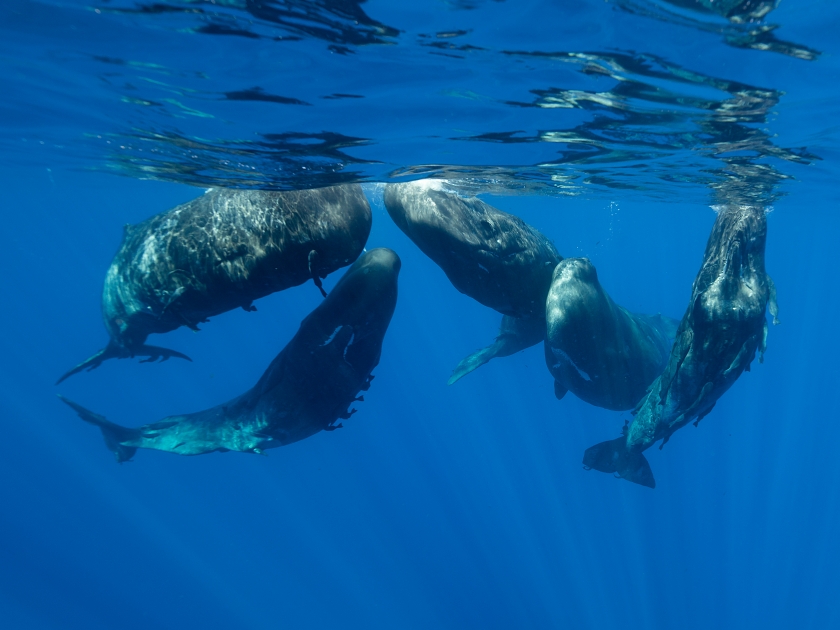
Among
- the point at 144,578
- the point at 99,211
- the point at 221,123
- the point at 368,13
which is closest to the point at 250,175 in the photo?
the point at 221,123

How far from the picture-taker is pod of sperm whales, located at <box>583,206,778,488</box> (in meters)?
7.65

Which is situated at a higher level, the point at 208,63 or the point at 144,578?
the point at 208,63

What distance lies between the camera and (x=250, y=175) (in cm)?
1300

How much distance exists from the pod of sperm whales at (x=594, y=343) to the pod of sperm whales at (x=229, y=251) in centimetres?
355

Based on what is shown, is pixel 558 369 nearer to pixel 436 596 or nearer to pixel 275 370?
pixel 275 370

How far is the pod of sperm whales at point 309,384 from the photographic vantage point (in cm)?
802

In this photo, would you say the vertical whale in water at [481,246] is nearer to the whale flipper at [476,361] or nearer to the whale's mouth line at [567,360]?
the whale's mouth line at [567,360]

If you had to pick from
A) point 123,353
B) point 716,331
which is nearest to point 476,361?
point 716,331

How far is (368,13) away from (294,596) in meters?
35.1

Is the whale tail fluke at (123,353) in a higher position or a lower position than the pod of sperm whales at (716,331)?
lower

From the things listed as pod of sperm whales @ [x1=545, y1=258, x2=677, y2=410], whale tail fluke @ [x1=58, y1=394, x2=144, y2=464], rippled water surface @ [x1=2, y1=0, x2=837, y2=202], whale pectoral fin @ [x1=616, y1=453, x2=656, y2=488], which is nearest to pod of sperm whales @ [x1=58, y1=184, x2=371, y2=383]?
rippled water surface @ [x1=2, y1=0, x2=837, y2=202]

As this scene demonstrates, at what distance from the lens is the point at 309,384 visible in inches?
339

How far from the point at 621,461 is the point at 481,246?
16.5 feet

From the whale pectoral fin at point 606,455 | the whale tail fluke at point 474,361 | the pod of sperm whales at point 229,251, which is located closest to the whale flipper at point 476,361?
the whale tail fluke at point 474,361
